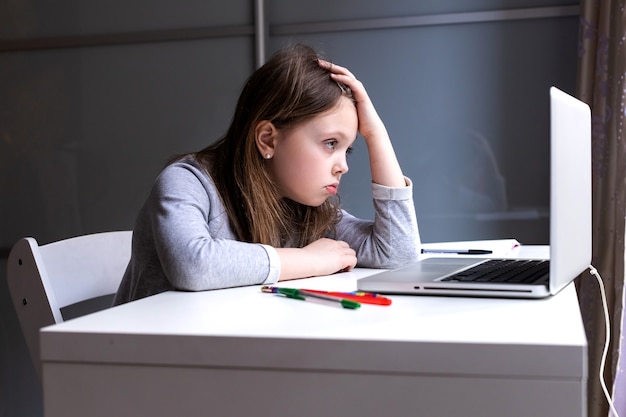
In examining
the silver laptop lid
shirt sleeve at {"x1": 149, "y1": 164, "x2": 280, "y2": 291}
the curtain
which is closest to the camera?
the silver laptop lid

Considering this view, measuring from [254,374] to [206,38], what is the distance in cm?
205

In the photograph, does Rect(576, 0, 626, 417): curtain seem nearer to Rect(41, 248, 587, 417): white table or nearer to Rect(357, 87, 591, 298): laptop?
Rect(357, 87, 591, 298): laptop

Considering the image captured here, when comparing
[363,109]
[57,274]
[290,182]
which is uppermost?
[363,109]

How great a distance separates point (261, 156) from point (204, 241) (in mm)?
337

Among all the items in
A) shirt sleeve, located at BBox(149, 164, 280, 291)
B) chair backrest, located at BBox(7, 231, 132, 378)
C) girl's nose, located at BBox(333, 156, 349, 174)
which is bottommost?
chair backrest, located at BBox(7, 231, 132, 378)

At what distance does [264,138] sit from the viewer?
1401 millimetres

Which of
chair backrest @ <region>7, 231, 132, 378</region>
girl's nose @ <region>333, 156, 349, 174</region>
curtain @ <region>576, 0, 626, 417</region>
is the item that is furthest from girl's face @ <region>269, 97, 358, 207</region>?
curtain @ <region>576, 0, 626, 417</region>

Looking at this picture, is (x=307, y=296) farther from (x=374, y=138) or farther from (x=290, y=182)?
(x=374, y=138)

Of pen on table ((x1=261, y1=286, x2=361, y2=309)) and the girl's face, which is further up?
the girl's face

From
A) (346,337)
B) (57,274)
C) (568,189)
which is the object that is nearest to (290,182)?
(57,274)

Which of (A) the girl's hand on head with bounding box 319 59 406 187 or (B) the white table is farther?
(A) the girl's hand on head with bounding box 319 59 406 187

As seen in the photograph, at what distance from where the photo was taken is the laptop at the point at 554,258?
83 cm

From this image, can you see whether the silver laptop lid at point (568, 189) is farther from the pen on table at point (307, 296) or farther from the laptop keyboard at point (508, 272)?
the pen on table at point (307, 296)

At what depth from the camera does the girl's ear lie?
139 centimetres
